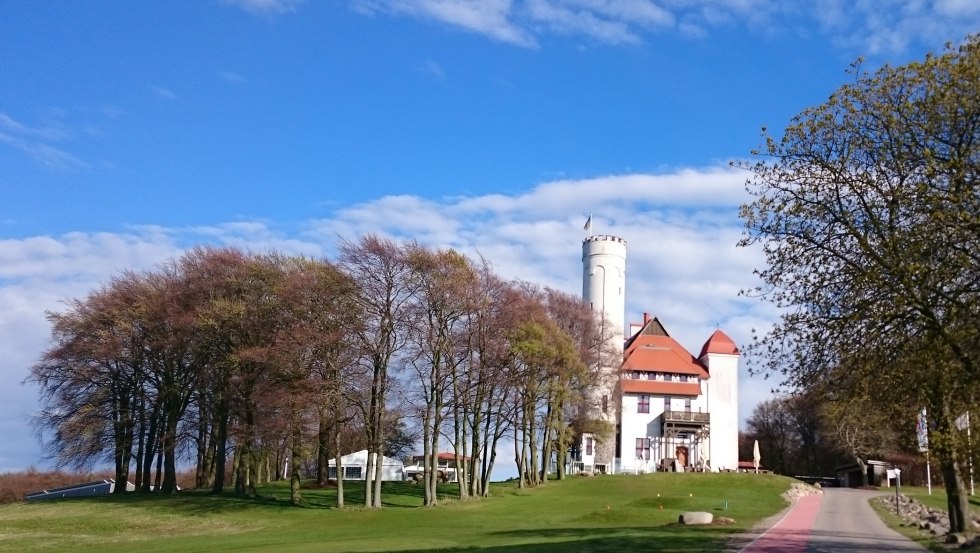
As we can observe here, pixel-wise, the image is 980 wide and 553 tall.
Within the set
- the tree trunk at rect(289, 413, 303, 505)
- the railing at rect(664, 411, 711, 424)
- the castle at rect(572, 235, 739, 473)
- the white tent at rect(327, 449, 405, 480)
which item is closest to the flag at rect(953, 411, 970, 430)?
the tree trunk at rect(289, 413, 303, 505)

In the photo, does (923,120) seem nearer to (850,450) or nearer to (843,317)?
(843,317)

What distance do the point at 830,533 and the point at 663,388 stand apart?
184 feet

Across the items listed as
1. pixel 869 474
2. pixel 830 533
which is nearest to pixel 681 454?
pixel 869 474

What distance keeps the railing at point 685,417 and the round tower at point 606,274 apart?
1010 cm

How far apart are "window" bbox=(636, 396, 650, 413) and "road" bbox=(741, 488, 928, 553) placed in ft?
119

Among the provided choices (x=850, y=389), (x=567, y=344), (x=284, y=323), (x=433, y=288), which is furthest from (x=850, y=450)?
(x=850, y=389)

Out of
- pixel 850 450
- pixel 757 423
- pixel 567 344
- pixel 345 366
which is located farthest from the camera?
pixel 757 423

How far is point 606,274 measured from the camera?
90.8 metres

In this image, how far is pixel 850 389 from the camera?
21266 millimetres

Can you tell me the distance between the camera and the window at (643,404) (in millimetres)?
87375

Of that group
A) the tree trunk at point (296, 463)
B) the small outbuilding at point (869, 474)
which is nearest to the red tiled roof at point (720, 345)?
the small outbuilding at point (869, 474)

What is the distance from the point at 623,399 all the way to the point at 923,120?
2710 inches

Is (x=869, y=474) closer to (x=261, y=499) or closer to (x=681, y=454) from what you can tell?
(x=681, y=454)

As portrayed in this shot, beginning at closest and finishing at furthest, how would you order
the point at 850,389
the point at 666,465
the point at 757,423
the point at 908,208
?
1. the point at 908,208
2. the point at 850,389
3. the point at 666,465
4. the point at 757,423
